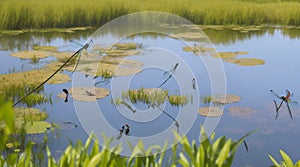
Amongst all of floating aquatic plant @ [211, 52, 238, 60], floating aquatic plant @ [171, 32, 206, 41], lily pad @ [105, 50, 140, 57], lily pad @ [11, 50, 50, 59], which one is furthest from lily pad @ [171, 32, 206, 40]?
lily pad @ [11, 50, 50, 59]

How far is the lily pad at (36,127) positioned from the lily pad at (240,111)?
3.78ft

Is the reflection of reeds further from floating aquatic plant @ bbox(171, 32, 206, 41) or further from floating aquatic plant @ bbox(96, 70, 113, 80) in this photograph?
floating aquatic plant @ bbox(171, 32, 206, 41)

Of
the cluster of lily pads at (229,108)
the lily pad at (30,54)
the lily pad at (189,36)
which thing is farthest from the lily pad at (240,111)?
the lily pad at (189,36)

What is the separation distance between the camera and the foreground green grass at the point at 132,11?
473cm

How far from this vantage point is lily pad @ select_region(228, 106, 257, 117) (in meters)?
2.86

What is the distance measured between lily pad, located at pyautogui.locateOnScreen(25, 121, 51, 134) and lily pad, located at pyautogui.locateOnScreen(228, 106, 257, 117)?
3.78 ft

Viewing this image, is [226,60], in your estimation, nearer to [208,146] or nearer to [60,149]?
[60,149]

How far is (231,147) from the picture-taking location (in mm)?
735

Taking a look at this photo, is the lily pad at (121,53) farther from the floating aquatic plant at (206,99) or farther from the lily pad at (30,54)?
the floating aquatic plant at (206,99)

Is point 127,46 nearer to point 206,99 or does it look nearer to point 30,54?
point 30,54

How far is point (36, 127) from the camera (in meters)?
2.43

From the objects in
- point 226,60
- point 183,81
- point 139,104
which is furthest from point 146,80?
point 226,60

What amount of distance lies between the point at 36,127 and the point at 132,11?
2997 mm

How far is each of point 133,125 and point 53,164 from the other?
165 cm
